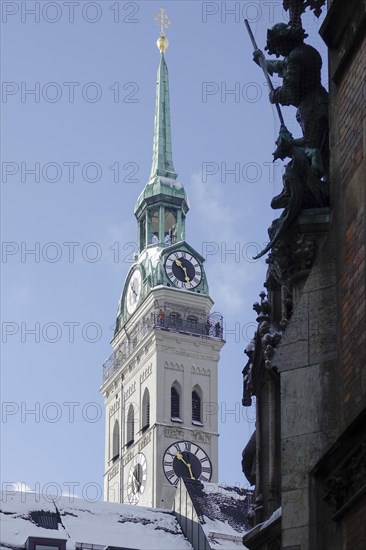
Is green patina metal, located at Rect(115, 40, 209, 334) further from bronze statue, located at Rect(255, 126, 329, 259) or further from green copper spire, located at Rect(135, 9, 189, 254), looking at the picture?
bronze statue, located at Rect(255, 126, 329, 259)

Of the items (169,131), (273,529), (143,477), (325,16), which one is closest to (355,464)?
(273,529)

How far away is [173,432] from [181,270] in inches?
504

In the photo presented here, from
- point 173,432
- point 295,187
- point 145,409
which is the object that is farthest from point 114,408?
point 295,187

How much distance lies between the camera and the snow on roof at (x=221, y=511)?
189ft

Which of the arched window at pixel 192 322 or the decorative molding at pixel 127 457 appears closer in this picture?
the decorative molding at pixel 127 457

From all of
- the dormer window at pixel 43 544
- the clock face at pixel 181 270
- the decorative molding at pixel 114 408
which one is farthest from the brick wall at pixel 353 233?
the decorative molding at pixel 114 408

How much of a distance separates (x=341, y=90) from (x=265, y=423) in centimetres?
366

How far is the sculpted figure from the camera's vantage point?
48.3 feet

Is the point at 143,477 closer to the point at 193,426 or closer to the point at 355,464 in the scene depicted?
the point at 193,426

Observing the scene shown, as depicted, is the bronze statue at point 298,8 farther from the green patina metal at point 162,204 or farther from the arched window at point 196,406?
the green patina metal at point 162,204

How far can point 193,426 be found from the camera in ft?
347

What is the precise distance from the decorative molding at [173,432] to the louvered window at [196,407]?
2.30 m

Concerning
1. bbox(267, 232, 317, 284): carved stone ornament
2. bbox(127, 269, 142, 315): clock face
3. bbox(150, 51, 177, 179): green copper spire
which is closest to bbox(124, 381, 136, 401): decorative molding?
bbox(127, 269, 142, 315): clock face

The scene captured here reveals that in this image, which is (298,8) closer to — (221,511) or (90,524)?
(90,524)
